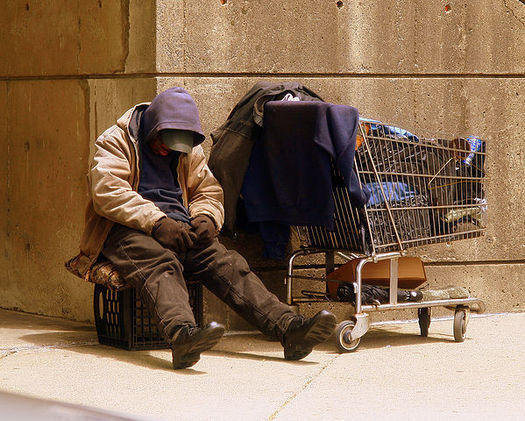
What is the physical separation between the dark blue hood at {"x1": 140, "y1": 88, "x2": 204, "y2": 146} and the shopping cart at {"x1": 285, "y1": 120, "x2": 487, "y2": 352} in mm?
858

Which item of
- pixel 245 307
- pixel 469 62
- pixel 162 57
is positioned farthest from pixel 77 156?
pixel 469 62

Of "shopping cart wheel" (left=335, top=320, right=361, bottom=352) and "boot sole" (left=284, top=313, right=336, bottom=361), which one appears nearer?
"boot sole" (left=284, top=313, right=336, bottom=361)

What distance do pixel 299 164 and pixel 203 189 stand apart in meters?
0.56

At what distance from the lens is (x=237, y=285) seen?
5.05 metres

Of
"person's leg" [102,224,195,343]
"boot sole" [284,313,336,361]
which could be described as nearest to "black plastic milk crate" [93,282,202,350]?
"person's leg" [102,224,195,343]

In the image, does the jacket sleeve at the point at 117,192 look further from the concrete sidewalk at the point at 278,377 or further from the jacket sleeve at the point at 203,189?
the concrete sidewalk at the point at 278,377

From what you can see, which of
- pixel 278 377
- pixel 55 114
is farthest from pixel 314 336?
pixel 55 114

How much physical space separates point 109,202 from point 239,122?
1.02 metres

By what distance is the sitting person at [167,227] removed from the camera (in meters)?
4.79

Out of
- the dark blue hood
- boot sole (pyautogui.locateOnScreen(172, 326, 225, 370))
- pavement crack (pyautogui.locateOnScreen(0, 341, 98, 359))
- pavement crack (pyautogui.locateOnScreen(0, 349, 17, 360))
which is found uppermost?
the dark blue hood

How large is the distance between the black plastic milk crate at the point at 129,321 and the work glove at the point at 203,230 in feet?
1.12

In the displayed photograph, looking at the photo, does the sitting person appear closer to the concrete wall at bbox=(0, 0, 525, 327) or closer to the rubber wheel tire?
the concrete wall at bbox=(0, 0, 525, 327)

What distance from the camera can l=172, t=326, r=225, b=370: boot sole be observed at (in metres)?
4.42

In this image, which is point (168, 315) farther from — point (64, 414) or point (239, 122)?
point (64, 414)
